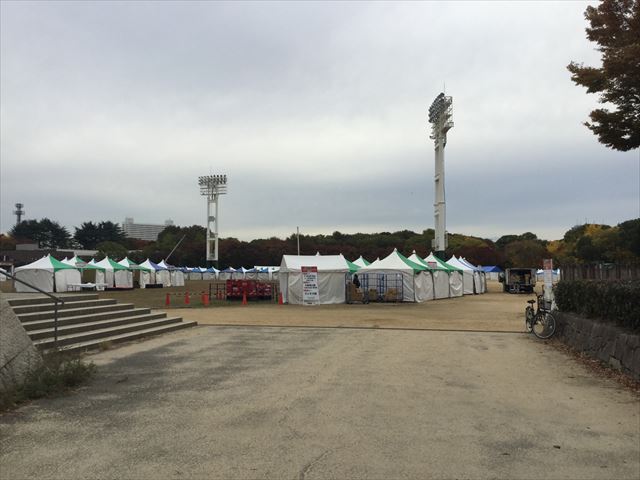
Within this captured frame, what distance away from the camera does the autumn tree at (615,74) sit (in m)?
9.39

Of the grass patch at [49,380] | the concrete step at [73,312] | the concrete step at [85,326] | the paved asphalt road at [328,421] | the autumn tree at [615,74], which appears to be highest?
the autumn tree at [615,74]

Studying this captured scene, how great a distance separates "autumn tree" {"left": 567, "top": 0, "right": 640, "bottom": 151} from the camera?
939 centimetres

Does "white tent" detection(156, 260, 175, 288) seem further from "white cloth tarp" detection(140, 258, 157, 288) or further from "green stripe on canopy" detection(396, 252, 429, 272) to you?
"green stripe on canopy" detection(396, 252, 429, 272)

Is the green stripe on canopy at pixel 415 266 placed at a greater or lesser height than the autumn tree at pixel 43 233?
lesser

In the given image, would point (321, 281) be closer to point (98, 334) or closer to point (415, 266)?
point (415, 266)

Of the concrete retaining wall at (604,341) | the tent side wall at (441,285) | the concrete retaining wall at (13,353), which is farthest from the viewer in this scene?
the tent side wall at (441,285)

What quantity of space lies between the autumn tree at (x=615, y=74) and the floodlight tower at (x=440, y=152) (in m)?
40.8

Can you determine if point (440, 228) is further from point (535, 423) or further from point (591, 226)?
point (591, 226)

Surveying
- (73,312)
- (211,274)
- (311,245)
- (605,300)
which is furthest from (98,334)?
(311,245)

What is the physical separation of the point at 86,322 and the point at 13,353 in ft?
16.8

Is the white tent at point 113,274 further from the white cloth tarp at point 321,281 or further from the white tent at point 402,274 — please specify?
the white tent at point 402,274

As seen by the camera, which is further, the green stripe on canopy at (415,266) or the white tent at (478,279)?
the white tent at (478,279)

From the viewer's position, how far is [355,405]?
646cm

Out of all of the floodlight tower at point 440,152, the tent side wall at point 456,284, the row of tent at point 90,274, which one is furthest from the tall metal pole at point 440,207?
the row of tent at point 90,274
